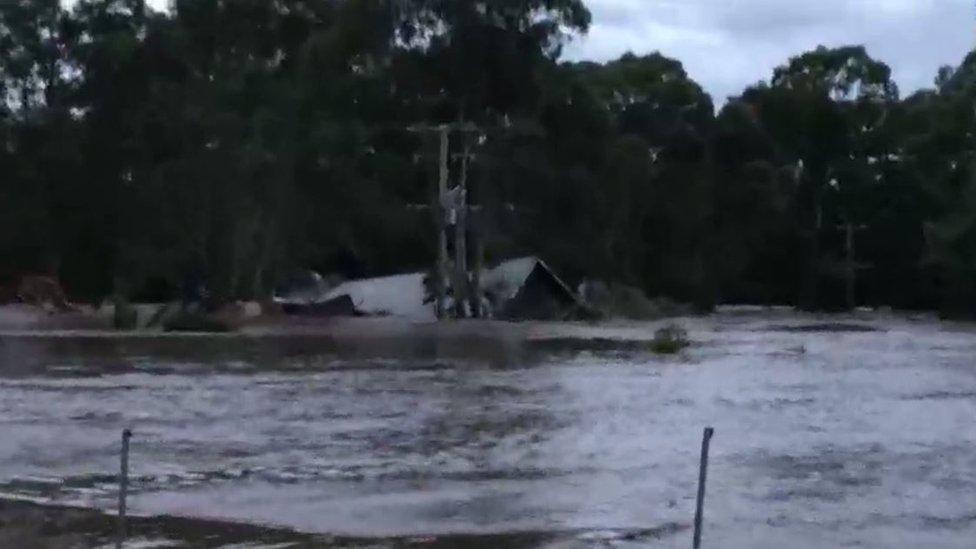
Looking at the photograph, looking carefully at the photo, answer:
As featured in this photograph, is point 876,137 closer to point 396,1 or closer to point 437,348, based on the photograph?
point 396,1

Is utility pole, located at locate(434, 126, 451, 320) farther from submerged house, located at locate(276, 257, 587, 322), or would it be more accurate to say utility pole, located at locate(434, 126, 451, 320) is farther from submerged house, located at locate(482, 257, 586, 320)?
submerged house, located at locate(482, 257, 586, 320)

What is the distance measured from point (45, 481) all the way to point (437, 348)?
2492cm

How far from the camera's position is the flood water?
44.0 ft

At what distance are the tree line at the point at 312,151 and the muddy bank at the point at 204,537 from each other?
46.4 m

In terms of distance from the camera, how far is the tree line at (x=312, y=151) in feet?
200

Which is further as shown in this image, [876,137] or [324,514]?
[876,137]

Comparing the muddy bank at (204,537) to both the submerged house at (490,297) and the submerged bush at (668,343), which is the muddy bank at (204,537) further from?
the submerged house at (490,297)

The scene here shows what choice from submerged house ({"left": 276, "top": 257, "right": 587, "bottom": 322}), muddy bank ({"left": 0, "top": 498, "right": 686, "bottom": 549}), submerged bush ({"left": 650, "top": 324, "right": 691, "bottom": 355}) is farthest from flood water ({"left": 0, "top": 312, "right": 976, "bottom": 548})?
submerged house ({"left": 276, "top": 257, "right": 587, "bottom": 322})

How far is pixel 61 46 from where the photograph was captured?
71.2 meters

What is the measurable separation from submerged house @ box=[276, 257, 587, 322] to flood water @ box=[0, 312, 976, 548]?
30.4m

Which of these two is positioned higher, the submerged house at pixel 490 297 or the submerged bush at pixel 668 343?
the submerged house at pixel 490 297

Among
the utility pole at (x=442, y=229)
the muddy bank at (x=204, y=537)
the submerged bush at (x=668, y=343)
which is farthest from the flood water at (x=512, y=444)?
the utility pole at (x=442, y=229)

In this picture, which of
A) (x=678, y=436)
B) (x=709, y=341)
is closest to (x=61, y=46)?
(x=709, y=341)

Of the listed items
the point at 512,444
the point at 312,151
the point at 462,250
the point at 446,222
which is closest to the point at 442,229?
the point at 446,222
